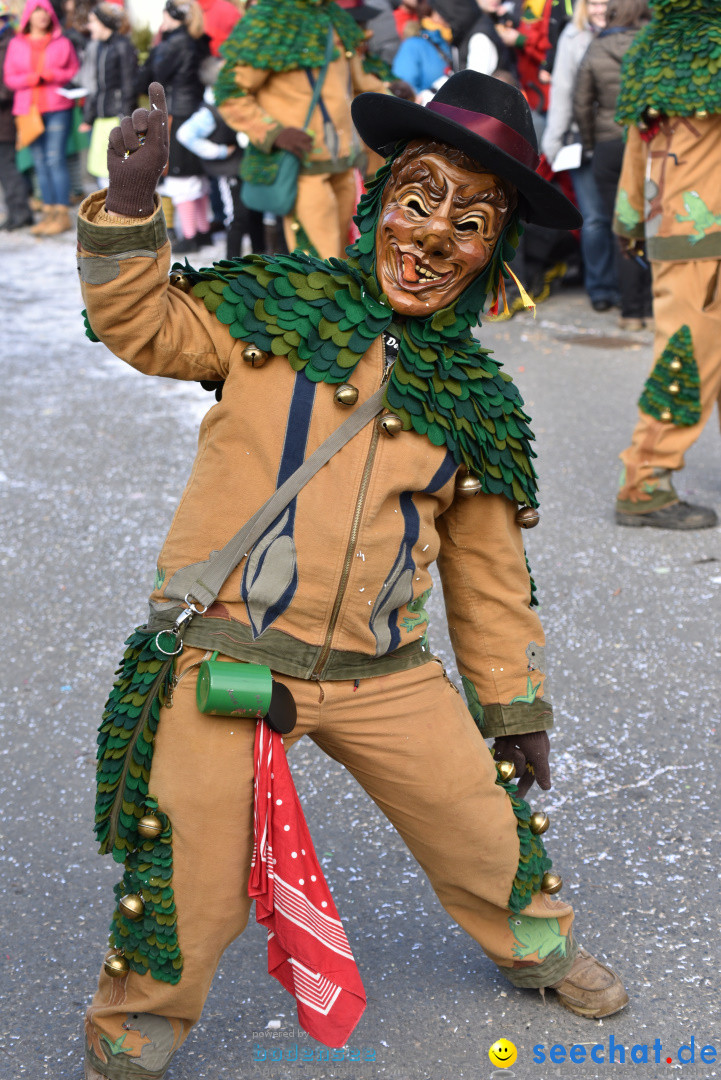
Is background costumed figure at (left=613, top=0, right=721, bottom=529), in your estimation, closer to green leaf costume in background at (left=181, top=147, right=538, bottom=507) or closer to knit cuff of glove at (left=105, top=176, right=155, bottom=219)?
green leaf costume in background at (left=181, top=147, right=538, bottom=507)

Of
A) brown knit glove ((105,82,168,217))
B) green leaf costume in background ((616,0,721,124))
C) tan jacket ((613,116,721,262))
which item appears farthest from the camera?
tan jacket ((613,116,721,262))

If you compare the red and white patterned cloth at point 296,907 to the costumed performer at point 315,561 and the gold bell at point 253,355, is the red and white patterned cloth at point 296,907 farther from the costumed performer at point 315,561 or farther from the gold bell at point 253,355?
the gold bell at point 253,355

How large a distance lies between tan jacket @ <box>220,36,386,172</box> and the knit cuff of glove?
17.6 ft

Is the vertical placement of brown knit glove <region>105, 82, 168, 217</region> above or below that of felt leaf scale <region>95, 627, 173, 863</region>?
above

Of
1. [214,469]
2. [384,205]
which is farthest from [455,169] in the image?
[214,469]

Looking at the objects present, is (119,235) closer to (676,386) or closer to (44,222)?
(676,386)

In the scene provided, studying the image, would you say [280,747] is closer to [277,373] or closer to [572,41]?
[277,373]

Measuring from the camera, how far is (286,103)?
7066mm

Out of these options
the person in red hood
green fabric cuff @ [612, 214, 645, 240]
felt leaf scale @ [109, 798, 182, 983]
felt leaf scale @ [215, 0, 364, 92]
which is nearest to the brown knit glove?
felt leaf scale @ [109, 798, 182, 983]

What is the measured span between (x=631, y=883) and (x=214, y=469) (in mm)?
1598

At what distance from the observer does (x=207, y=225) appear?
1055cm

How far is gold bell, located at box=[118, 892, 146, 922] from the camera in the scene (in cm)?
217

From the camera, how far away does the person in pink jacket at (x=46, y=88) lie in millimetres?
11406

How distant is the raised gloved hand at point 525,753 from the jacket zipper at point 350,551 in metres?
0.50
